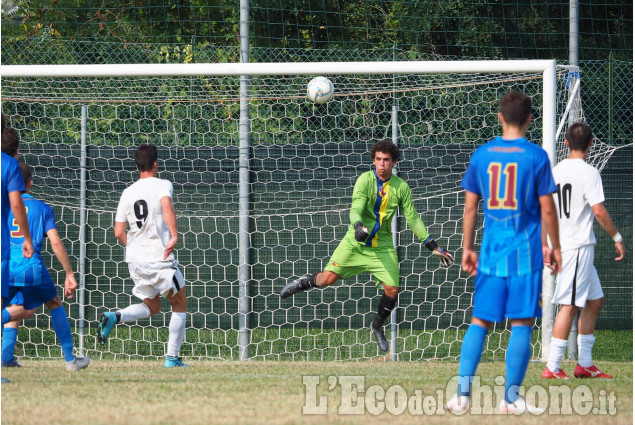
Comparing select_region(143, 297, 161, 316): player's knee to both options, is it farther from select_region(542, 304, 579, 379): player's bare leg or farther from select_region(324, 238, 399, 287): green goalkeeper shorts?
select_region(542, 304, 579, 379): player's bare leg

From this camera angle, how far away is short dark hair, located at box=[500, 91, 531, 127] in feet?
15.1

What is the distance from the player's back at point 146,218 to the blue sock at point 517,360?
10.4 feet

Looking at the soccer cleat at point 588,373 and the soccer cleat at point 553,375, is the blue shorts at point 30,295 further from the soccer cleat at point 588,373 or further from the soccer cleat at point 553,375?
the soccer cleat at point 588,373

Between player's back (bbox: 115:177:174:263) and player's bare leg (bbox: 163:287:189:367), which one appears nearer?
player's back (bbox: 115:177:174:263)

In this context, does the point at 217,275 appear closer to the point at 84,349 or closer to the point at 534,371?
the point at 84,349

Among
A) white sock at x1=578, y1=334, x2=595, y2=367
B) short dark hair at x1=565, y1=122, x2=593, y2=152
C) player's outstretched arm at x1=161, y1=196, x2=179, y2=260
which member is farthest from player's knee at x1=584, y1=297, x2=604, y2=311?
player's outstretched arm at x1=161, y1=196, x2=179, y2=260

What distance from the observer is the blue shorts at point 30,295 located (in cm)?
619

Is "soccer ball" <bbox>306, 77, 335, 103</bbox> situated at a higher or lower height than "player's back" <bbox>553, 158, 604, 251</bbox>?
higher

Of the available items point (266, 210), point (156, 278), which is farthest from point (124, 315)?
point (266, 210)

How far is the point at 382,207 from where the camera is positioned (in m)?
7.53

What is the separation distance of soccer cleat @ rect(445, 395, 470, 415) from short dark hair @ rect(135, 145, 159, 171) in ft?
10.7

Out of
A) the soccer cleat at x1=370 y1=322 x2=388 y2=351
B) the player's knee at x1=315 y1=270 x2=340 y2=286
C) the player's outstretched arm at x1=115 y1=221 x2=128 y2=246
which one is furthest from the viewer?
the player's knee at x1=315 y1=270 x2=340 y2=286

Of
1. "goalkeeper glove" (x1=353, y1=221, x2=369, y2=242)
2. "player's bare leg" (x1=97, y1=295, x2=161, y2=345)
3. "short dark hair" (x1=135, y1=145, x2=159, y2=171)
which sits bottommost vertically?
"player's bare leg" (x1=97, y1=295, x2=161, y2=345)

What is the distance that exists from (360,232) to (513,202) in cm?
270
